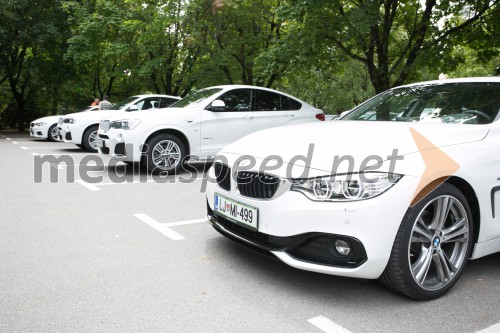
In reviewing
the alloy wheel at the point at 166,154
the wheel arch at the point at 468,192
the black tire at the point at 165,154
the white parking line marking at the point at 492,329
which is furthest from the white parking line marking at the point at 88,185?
the white parking line marking at the point at 492,329

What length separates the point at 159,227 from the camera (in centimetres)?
460

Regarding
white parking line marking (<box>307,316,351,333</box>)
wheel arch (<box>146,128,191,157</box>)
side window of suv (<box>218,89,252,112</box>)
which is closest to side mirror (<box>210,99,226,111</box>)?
side window of suv (<box>218,89,252,112</box>)

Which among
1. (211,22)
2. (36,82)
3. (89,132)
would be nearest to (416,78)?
(211,22)

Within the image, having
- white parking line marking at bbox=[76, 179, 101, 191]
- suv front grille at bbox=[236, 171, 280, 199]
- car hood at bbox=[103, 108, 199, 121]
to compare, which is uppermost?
car hood at bbox=[103, 108, 199, 121]

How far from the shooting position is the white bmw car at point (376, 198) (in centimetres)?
275

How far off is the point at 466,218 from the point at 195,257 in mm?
2148

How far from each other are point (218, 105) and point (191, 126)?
637 millimetres

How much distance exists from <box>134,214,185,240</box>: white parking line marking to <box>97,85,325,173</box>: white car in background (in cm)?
293

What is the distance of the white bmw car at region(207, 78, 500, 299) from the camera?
2.75 metres

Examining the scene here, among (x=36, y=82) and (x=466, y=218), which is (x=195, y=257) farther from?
(x=36, y=82)

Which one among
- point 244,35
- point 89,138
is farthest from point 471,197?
point 244,35

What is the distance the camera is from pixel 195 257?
147 inches

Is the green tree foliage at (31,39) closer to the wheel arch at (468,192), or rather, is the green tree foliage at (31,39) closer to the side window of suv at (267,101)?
the side window of suv at (267,101)

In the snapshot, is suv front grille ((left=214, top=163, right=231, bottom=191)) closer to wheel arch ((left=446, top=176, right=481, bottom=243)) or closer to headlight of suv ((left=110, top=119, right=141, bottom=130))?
wheel arch ((left=446, top=176, right=481, bottom=243))
